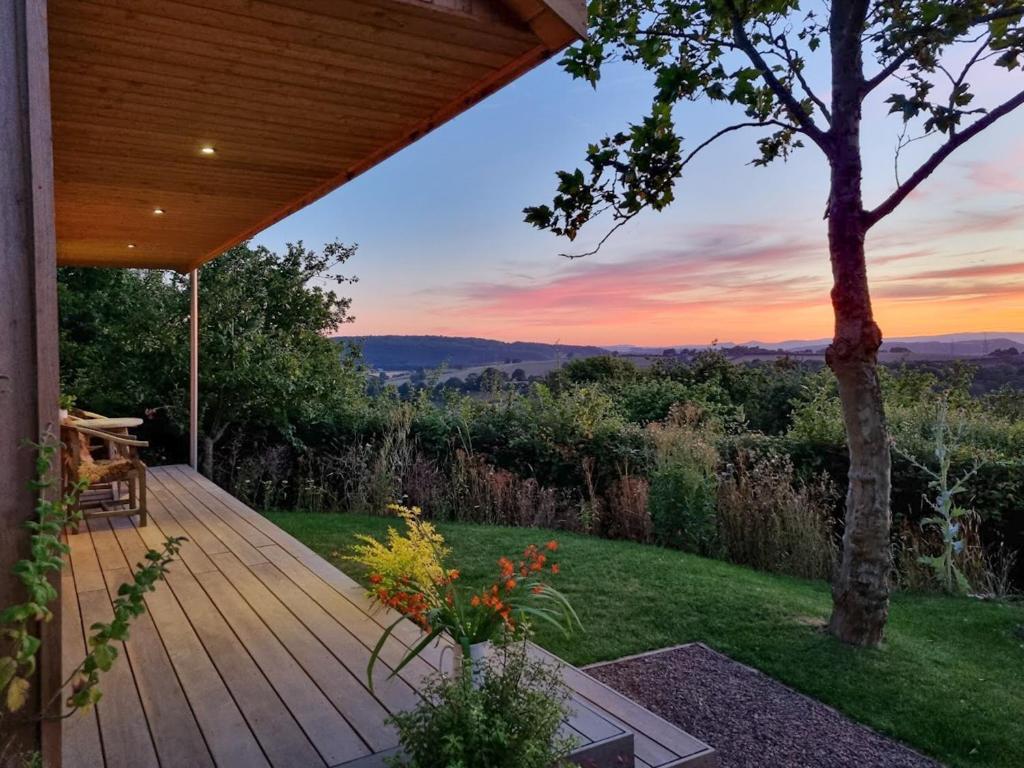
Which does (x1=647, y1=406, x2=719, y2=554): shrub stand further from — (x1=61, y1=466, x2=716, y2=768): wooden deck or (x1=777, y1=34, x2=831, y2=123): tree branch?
(x1=61, y1=466, x2=716, y2=768): wooden deck

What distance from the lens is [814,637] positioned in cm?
399

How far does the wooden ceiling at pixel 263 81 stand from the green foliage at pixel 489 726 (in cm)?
209

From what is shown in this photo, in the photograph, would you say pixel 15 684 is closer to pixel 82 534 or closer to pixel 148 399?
pixel 82 534

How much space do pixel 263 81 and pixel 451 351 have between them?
11.4 meters

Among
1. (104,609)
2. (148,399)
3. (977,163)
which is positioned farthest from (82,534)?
(977,163)

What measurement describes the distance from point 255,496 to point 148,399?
1.83 meters

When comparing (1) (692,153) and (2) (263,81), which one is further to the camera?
(1) (692,153)

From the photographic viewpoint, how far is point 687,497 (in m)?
6.04

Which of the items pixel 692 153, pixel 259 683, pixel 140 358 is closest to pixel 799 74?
pixel 692 153

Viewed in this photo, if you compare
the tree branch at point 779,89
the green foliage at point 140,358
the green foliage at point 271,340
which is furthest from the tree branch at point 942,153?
the green foliage at point 140,358

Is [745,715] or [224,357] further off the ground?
[224,357]

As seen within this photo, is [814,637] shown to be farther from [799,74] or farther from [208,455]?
[208,455]

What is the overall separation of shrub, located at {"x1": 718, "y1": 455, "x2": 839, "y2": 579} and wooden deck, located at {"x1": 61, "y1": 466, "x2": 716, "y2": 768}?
3.39 metres

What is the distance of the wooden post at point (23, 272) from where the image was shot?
4.99 feet
